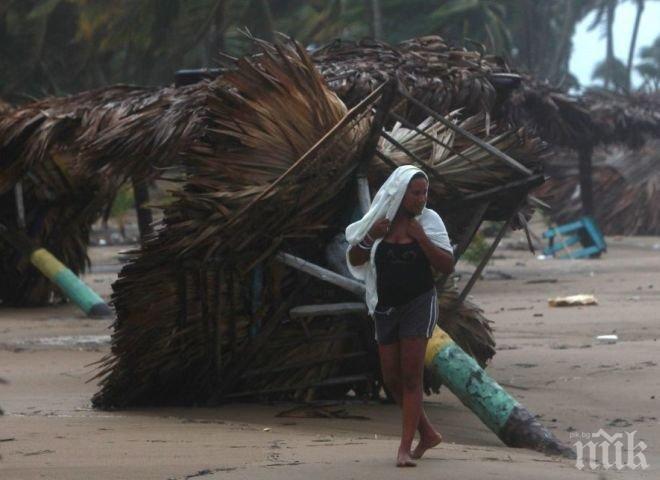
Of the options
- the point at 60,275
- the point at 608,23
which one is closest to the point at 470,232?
the point at 60,275

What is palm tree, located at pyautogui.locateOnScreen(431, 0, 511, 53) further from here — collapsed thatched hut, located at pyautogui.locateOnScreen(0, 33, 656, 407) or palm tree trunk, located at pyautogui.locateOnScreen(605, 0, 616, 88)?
collapsed thatched hut, located at pyautogui.locateOnScreen(0, 33, 656, 407)

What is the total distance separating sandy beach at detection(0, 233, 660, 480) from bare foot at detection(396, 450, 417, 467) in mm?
55

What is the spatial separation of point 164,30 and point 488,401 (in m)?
21.3

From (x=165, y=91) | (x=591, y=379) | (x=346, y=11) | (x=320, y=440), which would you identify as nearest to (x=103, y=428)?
(x=320, y=440)

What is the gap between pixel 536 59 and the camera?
49969mm

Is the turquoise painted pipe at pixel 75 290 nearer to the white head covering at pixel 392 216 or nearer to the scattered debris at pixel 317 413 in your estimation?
the scattered debris at pixel 317 413

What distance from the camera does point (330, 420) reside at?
7.55 m

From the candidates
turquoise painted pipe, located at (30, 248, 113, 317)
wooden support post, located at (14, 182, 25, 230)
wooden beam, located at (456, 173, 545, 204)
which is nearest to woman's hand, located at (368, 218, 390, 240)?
wooden beam, located at (456, 173, 545, 204)

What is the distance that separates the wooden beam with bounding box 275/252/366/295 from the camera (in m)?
7.57

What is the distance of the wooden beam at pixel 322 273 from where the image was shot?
24.8 ft

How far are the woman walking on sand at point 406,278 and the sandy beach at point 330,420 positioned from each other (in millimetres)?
342

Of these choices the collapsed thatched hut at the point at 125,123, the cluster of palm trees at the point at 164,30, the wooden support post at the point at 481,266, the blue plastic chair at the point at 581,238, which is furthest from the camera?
the cluster of palm trees at the point at 164,30

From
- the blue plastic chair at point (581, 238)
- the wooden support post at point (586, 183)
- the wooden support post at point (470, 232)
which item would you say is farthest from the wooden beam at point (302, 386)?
the wooden support post at point (586, 183)

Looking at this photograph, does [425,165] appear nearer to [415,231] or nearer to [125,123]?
[415,231]
